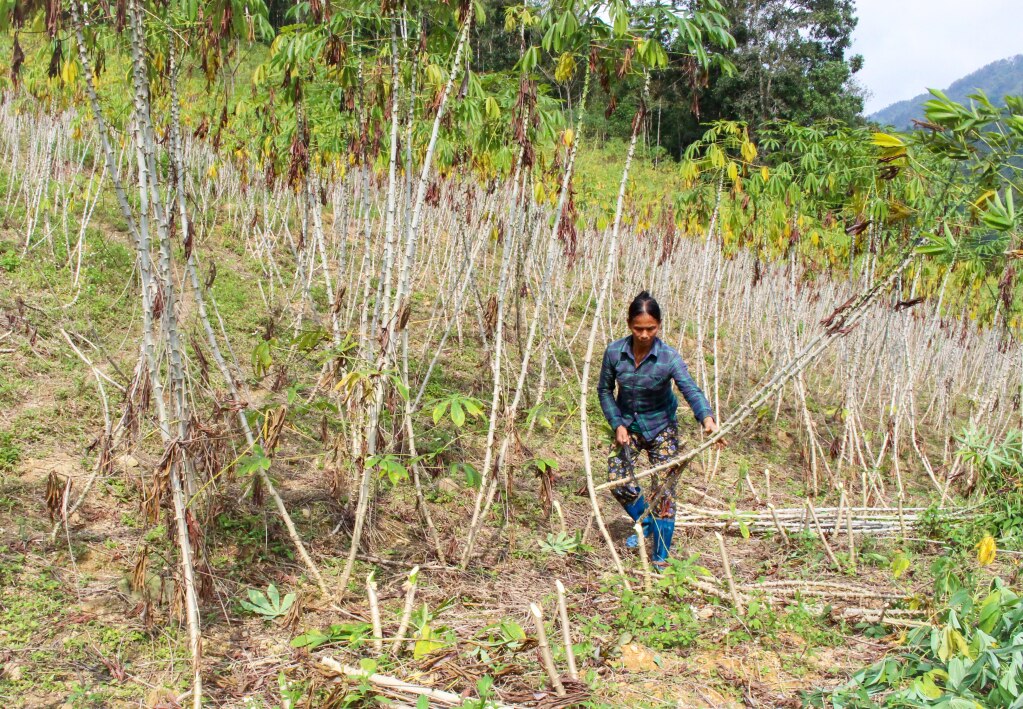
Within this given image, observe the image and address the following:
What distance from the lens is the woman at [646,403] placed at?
9.58ft

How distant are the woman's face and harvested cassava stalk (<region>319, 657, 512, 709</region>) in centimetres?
150

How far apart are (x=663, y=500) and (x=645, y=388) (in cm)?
45

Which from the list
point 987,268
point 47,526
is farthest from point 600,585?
point 987,268

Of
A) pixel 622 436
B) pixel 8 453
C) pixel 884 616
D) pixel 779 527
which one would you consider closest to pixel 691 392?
pixel 622 436

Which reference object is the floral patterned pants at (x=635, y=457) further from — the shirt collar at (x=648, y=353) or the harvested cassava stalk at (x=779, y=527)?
the harvested cassava stalk at (x=779, y=527)

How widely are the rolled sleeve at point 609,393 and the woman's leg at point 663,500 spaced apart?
0.19 metres

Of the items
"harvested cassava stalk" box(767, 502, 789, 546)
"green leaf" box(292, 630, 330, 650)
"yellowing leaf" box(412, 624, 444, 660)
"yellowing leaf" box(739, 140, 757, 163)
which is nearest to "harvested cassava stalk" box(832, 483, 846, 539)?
"harvested cassava stalk" box(767, 502, 789, 546)

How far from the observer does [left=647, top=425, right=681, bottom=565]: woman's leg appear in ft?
9.46

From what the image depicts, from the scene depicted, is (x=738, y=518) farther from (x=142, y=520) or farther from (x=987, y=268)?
(x=987, y=268)

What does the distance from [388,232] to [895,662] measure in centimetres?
197

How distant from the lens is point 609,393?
10.3ft

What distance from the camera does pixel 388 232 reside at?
8.16ft

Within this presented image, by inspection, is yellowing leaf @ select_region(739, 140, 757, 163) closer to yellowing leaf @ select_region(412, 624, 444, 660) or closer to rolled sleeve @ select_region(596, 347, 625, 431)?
rolled sleeve @ select_region(596, 347, 625, 431)

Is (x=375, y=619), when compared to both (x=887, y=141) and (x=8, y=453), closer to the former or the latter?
(x=8, y=453)
